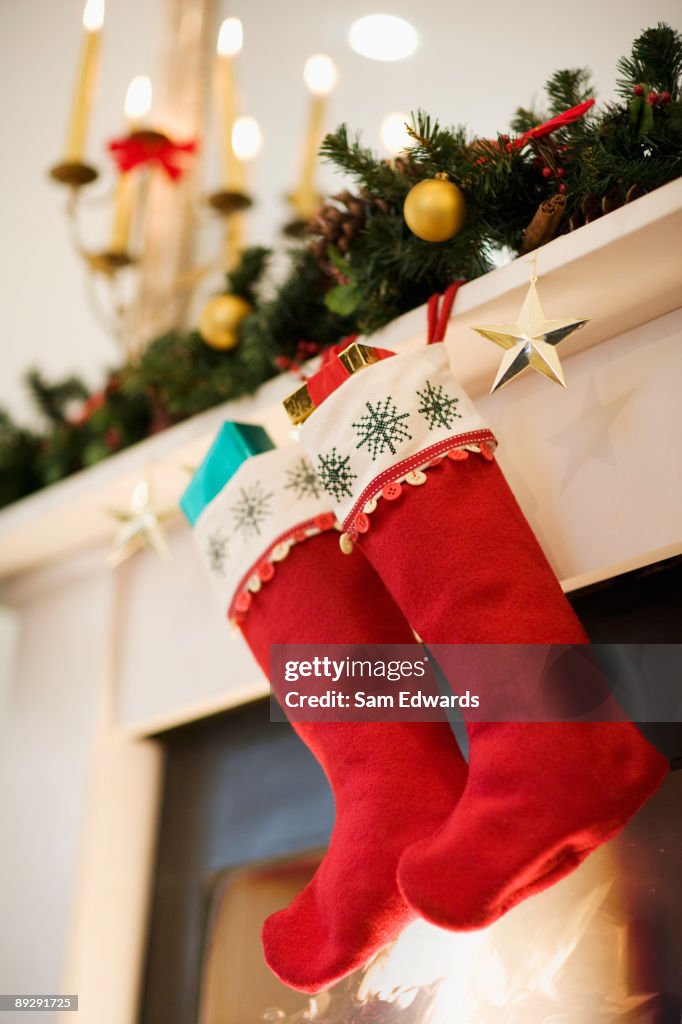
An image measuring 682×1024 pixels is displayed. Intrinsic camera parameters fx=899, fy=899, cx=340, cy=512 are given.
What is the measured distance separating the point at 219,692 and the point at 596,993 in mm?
581

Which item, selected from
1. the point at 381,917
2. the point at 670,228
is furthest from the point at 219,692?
the point at 670,228

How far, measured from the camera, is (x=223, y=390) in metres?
1.19

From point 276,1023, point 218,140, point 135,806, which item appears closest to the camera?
point 276,1023

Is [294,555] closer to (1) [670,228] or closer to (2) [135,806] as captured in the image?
(1) [670,228]

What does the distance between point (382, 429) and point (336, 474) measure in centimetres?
6

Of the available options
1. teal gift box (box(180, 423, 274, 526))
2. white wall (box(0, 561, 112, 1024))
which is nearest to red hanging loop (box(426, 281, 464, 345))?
teal gift box (box(180, 423, 274, 526))

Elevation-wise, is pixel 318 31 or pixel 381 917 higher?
pixel 318 31

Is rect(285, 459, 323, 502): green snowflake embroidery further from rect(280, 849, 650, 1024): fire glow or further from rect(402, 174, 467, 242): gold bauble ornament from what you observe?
rect(280, 849, 650, 1024): fire glow

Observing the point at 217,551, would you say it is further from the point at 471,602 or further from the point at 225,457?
the point at 471,602

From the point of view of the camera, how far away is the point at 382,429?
826 mm

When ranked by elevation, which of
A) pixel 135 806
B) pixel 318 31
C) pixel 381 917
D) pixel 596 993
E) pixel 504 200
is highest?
pixel 318 31

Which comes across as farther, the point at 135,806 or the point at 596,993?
the point at 135,806

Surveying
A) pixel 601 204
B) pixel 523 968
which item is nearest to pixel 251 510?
pixel 601 204

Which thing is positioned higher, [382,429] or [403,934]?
[382,429]
